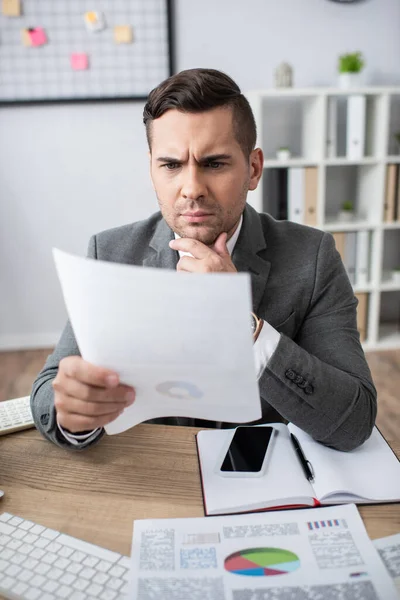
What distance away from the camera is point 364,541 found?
0.69 metres

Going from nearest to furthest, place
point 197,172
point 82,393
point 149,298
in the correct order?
point 149,298 → point 82,393 → point 197,172

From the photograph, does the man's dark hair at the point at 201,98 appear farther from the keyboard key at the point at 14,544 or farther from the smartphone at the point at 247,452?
the keyboard key at the point at 14,544

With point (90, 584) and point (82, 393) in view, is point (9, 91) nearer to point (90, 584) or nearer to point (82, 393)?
point (82, 393)

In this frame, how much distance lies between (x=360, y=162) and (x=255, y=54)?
82cm

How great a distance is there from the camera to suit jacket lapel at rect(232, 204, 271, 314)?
3.79 feet

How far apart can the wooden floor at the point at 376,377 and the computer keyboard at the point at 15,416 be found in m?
1.55

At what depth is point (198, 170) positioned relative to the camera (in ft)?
3.50

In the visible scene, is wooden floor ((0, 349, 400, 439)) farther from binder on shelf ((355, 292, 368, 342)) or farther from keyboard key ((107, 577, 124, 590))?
keyboard key ((107, 577, 124, 590))

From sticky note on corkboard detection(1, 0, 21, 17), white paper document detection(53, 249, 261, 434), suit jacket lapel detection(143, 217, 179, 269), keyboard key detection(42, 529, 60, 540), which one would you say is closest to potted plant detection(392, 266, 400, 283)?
suit jacket lapel detection(143, 217, 179, 269)

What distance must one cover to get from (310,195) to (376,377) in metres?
1.00

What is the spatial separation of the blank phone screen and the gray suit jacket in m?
0.06

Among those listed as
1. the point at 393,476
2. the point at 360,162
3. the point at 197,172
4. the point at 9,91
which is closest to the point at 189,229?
the point at 197,172

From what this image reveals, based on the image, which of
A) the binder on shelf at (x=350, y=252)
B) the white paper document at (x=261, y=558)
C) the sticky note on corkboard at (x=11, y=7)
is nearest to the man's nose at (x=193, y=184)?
the white paper document at (x=261, y=558)

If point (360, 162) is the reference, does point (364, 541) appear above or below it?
below
